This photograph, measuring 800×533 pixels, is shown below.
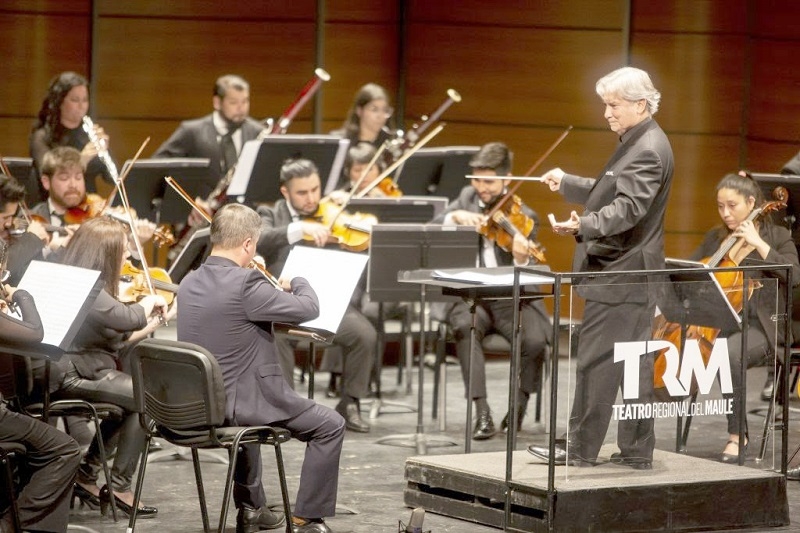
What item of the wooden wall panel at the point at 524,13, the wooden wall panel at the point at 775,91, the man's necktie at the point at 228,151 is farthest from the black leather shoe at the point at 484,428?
the wooden wall panel at the point at 524,13

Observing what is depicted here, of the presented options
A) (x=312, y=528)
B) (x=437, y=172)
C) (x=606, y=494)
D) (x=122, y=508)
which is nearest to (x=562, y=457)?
(x=606, y=494)

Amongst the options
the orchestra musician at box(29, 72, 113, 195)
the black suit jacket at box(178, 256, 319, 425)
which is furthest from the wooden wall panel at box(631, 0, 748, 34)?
the black suit jacket at box(178, 256, 319, 425)

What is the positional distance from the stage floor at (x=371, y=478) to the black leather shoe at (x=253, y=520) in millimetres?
94

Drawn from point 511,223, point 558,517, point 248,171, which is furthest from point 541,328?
point 558,517

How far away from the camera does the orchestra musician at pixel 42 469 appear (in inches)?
171

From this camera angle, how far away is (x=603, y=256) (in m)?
4.91

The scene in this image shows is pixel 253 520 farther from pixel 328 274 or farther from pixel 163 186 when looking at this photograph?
pixel 163 186

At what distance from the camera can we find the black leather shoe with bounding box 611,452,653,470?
4715 millimetres

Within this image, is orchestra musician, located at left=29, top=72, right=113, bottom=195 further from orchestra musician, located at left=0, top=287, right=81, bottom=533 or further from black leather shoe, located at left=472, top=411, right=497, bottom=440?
orchestra musician, located at left=0, top=287, right=81, bottom=533

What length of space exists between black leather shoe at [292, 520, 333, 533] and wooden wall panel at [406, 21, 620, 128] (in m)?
4.57

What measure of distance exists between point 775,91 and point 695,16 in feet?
2.22

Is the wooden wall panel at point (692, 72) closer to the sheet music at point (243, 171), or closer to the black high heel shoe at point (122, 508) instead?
the sheet music at point (243, 171)

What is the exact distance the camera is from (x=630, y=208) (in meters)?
4.73

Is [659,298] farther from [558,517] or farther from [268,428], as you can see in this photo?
[268,428]
